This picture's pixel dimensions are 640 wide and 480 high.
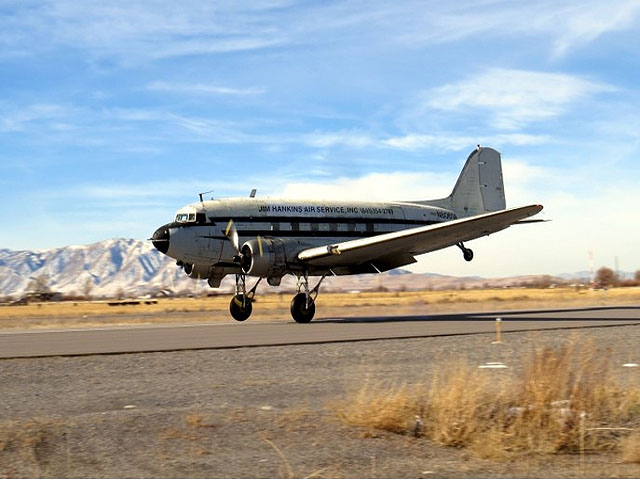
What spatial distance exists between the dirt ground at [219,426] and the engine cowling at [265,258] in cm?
1292

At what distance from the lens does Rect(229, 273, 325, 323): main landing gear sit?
30.4 metres

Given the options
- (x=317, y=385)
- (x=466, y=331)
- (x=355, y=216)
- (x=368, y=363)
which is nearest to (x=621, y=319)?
(x=466, y=331)

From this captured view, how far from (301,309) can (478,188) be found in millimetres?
14524

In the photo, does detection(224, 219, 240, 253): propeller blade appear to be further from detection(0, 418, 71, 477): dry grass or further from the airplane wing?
detection(0, 418, 71, 477): dry grass

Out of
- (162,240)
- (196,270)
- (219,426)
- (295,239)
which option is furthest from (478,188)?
(219,426)

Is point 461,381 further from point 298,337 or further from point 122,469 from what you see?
point 298,337

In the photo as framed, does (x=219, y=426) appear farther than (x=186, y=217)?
No

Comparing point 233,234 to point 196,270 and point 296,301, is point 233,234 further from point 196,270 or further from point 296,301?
point 296,301

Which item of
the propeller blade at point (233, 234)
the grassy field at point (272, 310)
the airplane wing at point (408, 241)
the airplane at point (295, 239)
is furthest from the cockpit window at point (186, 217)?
the grassy field at point (272, 310)

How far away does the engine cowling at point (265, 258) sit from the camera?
2959 centimetres

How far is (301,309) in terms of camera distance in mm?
30422

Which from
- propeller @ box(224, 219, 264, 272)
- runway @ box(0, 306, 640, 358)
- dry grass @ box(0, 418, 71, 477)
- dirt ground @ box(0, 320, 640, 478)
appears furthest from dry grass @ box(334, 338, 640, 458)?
propeller @ box(224, 219, 264, 272)

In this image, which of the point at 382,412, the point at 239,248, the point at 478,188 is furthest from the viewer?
the point at 478,188

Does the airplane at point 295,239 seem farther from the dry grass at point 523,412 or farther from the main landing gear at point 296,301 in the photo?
the dry grass at point 523,412
